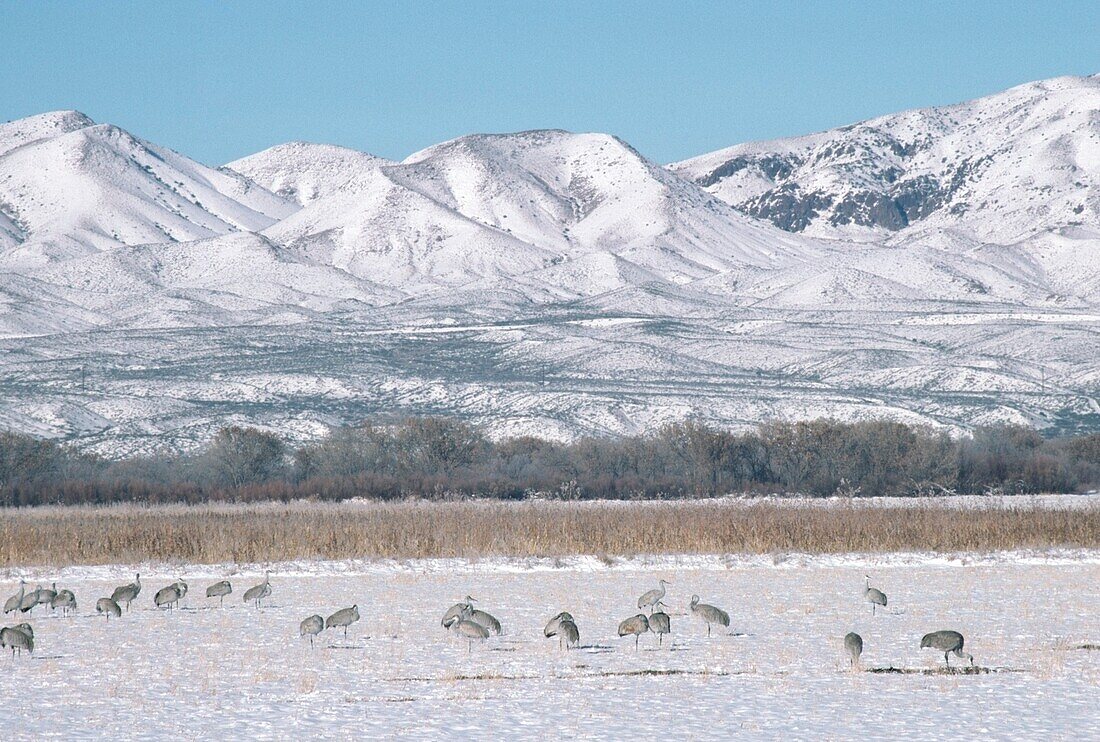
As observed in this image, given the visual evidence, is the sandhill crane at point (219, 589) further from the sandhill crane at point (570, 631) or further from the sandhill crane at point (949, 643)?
the sandhill crane at point (949, 643)

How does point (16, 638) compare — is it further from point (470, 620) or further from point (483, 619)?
point (483, 619)

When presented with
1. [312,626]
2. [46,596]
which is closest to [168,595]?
[46,596]

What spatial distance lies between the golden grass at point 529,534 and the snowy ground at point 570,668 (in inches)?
221

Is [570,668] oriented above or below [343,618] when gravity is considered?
below

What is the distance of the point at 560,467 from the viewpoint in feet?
212

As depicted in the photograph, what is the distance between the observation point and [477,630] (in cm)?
1897

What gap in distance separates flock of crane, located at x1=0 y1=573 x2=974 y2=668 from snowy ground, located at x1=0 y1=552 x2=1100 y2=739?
23cm

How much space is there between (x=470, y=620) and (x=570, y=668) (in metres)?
1.89

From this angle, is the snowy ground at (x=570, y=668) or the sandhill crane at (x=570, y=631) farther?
the sandhill crane at (x=570, y=631)

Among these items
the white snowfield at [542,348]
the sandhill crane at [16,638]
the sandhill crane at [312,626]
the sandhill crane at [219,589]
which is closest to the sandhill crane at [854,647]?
the sandhill crane at [312,626]

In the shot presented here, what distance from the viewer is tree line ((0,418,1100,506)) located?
57000 millimetres

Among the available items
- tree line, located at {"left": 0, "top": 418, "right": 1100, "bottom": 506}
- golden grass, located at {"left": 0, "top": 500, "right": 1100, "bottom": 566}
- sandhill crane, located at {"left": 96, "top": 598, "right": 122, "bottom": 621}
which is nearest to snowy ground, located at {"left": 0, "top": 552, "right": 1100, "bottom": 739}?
sandhill crane, located at {"left": 96, "top": 598, "right": 122, "bottom": 621}

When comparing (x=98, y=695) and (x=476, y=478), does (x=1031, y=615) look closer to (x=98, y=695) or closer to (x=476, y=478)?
(x=98, y=695)

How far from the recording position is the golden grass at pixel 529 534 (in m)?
33.7
